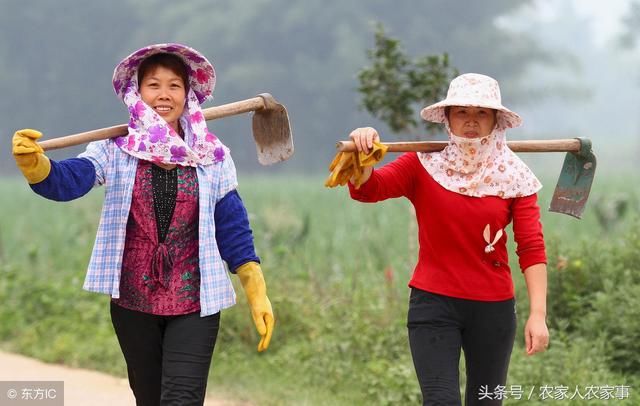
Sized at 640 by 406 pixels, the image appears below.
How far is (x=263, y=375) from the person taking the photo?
6.38m

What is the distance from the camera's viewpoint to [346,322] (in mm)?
6629

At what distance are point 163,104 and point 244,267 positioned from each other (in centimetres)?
65

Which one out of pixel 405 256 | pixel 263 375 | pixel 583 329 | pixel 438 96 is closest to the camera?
pixel 583 329

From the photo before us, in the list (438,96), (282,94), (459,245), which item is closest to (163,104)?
(459,245)

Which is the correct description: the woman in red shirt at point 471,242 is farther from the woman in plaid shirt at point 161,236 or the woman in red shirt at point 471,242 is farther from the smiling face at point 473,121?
the woman in plaid shirt at point 161,236

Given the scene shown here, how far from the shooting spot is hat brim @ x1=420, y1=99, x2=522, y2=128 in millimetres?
3713

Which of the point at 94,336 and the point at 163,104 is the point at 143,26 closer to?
the point at 94,336

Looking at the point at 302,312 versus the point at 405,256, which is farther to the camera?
the point at 405,256

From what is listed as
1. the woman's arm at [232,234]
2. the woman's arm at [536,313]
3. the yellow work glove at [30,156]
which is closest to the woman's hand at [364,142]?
the woman's arm at [232,234]

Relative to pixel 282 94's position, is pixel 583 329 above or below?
below

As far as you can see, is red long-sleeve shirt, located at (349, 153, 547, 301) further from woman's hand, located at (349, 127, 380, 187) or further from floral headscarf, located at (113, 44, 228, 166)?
floral headscarf, located at (113, 44, 228, 166)

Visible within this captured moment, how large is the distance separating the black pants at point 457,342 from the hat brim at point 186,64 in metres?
1.07

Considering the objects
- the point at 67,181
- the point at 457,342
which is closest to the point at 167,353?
the point at 67,181

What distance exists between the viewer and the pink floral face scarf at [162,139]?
362 centimetres
